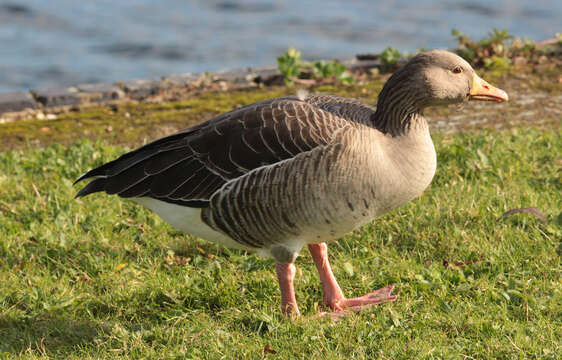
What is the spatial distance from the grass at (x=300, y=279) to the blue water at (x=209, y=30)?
7807 millimetres

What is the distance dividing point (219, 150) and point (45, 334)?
5.33 ft

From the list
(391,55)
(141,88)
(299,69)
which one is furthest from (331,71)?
(141,88)

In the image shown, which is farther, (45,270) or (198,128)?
(45,270)

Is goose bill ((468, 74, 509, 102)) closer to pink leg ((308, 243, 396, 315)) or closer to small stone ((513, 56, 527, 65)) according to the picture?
pink leg ((308, 243, 396, 315))

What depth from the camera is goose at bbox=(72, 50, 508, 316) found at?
14.3ft

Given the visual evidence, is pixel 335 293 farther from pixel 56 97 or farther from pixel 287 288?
pixel 56 97

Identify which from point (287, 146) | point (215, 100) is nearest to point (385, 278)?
point (287, 146)

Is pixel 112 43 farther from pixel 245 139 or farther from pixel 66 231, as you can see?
pixel 245 139

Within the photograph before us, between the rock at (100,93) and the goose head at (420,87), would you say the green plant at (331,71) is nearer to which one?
the rock at (100,93)

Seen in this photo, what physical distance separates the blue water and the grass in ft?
25.6

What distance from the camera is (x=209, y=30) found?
16375 mm

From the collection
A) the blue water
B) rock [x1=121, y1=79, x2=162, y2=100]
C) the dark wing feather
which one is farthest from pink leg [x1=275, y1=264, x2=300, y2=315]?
the blue water

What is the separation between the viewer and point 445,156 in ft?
22.2

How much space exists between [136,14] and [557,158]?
1243 centimetres
